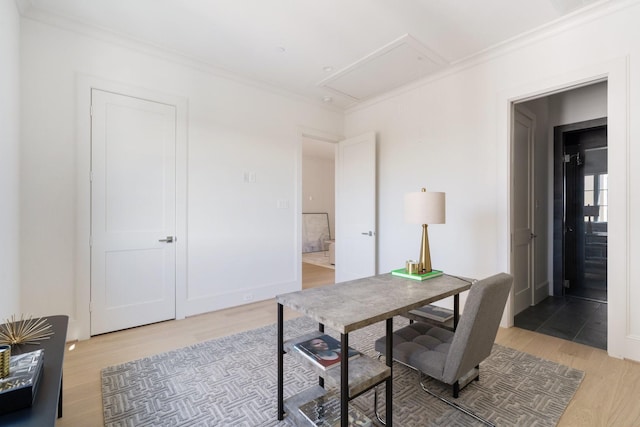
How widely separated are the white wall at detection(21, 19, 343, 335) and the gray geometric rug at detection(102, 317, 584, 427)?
3.60 ft

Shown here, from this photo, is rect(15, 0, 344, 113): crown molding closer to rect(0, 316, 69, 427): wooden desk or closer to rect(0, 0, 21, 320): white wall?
rect(0, 0, 21, 320): white wall

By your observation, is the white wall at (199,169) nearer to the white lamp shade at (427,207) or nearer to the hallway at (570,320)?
the white lamp shade at (427,207)

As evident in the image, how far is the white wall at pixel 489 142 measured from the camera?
91.0 inches

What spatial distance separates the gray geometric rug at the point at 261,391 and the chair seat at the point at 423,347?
27 centimetres

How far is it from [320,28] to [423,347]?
105 inches

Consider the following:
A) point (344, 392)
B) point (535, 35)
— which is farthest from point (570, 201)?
point (344, 392)

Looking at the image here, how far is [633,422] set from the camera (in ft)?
5.43

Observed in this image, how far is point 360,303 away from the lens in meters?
1.57

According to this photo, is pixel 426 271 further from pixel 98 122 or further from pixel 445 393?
pixel 98 122

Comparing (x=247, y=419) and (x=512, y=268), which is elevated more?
(x=512, y=268)

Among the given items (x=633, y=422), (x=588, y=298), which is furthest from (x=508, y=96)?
(x=588, y=298)

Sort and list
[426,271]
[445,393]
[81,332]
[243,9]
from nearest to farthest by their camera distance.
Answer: [445,393]
[426,271]
[243,9]
[81,332]

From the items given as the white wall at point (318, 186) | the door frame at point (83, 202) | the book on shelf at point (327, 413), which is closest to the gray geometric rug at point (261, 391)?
the book on shelf at point (327, 413)

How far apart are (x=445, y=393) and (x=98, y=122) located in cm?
354
